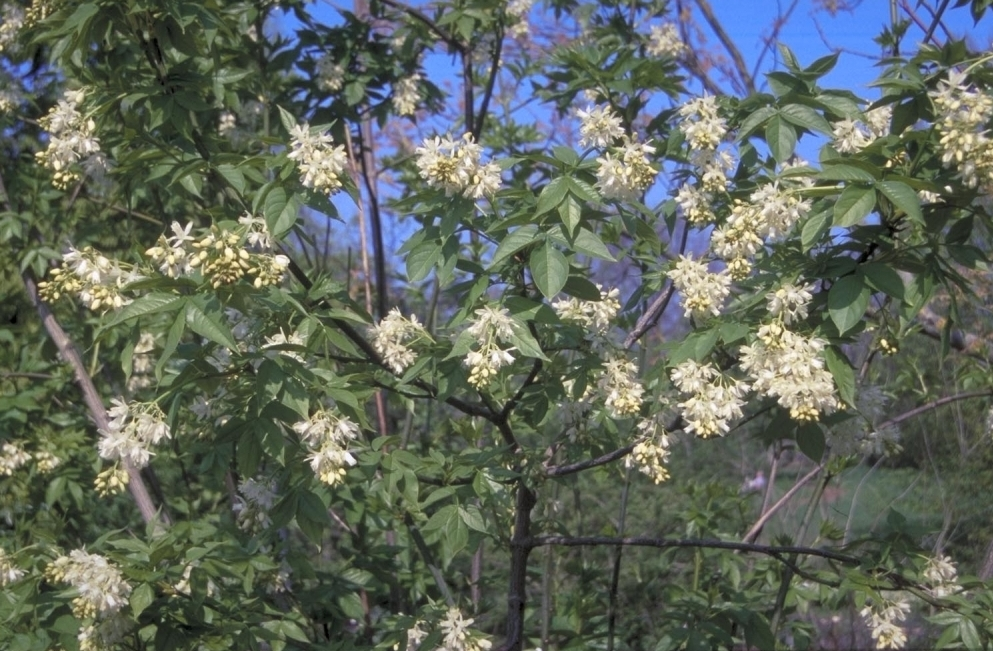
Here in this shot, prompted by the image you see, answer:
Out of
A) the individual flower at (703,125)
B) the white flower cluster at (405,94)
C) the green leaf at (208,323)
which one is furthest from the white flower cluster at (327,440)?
the white flower cluster at (405,94)

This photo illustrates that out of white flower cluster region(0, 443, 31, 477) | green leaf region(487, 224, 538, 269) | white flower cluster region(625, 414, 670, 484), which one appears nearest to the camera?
green leaf region(487, 224, 538, 269)

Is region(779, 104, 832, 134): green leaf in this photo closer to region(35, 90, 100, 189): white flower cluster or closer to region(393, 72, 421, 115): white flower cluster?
region(35, 90, 100, 189): white flower cluster

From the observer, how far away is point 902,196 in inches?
76.7

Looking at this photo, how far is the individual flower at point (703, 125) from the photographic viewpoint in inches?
96.4

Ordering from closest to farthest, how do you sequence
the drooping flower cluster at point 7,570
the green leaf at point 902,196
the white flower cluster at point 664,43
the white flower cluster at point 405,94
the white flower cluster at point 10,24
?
1. the green leaf at point 902,196
2. the drooping flower cluster at point 7,570
3. the white flower cluster at point 10,24
4. the white flower cluster at point 405,94
5. the white flower cluster at point 664,43

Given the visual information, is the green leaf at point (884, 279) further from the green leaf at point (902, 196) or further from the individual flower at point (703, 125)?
the individual flower at point (703, 125)

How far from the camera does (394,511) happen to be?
3285mm

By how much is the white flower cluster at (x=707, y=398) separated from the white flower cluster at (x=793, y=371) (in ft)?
0.35

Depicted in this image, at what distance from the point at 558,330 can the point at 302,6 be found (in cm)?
221

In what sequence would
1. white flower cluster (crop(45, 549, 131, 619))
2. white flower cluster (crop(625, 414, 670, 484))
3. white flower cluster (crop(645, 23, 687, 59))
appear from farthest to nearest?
white flower cluster (crop(645, 23, 687, 59)) < white flower cluster (crop(45, 549, 131, 619)) < white flower cluster (crop(625, 414, 670, 484))

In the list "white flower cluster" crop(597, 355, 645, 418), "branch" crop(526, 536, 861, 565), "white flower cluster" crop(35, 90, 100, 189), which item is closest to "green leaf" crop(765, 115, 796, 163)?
"white flower cluster" crop(597, 355, 645, 418)

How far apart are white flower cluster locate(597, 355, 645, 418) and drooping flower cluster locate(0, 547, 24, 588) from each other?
1809 millimetres

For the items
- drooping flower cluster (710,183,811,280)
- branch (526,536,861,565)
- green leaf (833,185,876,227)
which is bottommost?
branch (526,536,861,565)

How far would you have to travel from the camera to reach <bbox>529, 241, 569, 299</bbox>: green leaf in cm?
213
